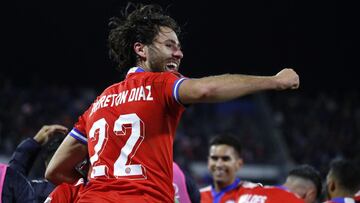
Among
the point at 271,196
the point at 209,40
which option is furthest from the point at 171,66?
the point at 209,40

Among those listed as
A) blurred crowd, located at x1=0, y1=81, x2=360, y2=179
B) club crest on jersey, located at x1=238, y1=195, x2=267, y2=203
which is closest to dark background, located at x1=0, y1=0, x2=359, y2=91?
blurred crowd, located at x1=0, y1=81, x2=360, y2=179

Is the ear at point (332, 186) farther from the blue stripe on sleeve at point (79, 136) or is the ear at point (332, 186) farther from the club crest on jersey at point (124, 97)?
the club crest on jersey at point (124, 97)

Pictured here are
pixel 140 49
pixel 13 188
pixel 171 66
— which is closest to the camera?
pixel 171 66

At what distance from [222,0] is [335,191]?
15.3 m

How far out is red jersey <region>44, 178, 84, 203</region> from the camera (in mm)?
3090

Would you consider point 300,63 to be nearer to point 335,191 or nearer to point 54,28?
point 54,28

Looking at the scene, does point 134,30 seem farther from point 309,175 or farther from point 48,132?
point 309,175

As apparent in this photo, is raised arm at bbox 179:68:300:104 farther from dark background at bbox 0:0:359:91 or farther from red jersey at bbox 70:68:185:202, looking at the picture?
dark background at bbox 0:0:359:91

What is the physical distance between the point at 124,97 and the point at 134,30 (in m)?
0.51

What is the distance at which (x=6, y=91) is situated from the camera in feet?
50.3

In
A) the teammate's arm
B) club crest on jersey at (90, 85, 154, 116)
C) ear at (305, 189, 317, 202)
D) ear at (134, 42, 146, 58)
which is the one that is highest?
ear at (134, 42, 146, 58)

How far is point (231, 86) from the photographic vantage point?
2.61 metres

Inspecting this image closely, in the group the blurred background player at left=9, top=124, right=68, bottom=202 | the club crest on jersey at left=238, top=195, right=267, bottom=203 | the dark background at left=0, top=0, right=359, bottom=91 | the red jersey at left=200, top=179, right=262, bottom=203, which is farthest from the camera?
the dark background at left=0, top=0, right=359, bottom=91

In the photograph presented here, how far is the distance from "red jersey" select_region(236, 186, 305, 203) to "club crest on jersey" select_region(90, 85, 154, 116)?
1767 mm
